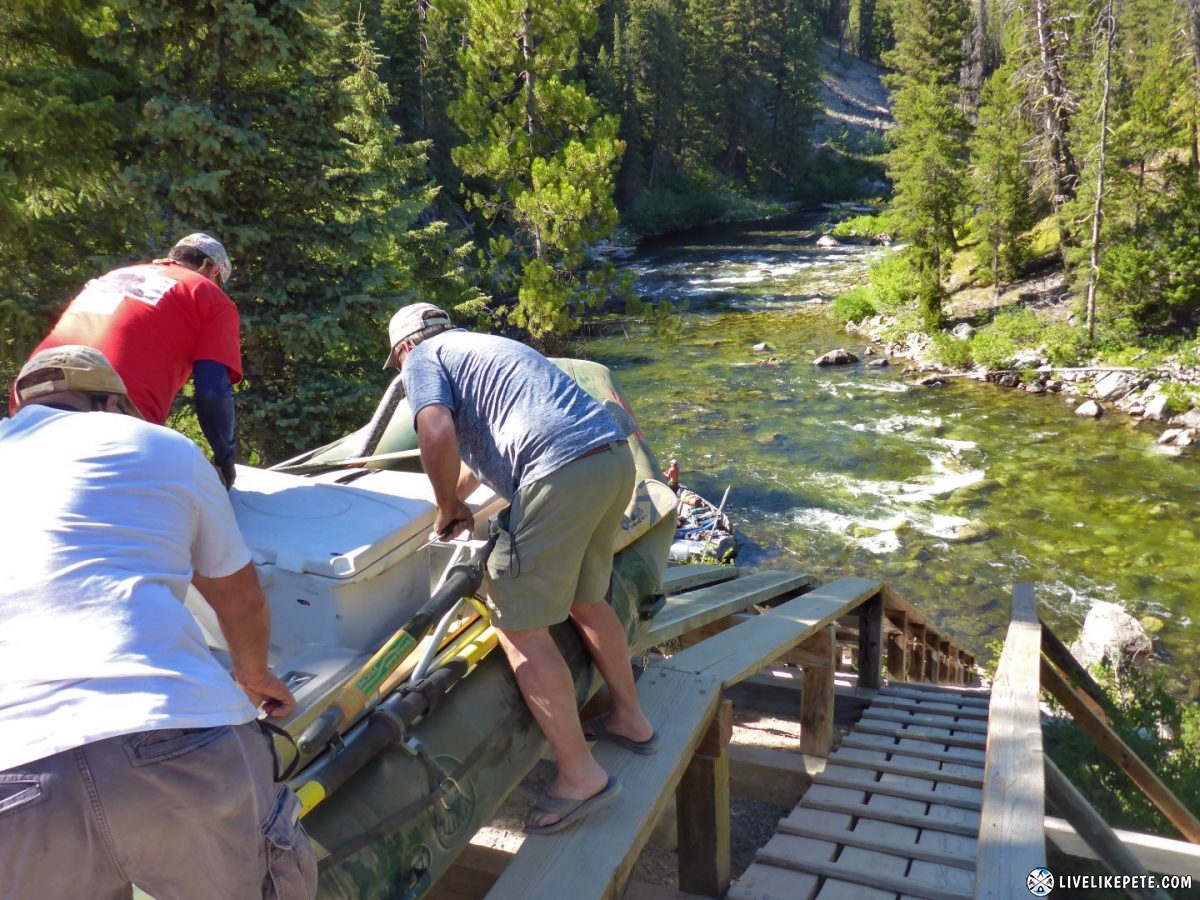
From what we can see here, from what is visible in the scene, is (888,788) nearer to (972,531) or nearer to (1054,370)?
(972,531)

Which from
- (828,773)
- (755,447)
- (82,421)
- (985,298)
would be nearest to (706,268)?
(985,298)

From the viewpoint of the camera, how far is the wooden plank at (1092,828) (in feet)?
11.5

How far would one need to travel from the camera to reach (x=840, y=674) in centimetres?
691

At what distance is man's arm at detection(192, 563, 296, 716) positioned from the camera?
191 centimetres

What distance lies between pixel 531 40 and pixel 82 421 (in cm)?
1800

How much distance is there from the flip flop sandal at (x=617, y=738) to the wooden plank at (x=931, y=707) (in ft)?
11.1

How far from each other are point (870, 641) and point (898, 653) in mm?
1973

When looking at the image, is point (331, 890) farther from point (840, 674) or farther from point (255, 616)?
point (840, 674)

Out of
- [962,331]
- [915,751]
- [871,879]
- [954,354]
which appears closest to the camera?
[871,879]

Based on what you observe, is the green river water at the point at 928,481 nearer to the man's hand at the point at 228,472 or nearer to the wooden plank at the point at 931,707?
the wooden plank at the point at 931,707

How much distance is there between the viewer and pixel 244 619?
6.46ft

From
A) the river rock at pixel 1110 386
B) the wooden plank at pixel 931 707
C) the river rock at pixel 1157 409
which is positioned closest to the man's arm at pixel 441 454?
the wooden plank at pixel 931 707

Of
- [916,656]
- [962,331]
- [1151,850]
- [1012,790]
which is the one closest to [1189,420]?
[962,331]

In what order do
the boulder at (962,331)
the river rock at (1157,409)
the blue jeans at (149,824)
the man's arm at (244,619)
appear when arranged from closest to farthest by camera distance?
the blue jeans at (149,824)
the man's arm at (244,619)
the river rock at (1157,409)
the boulder at (962,331)
